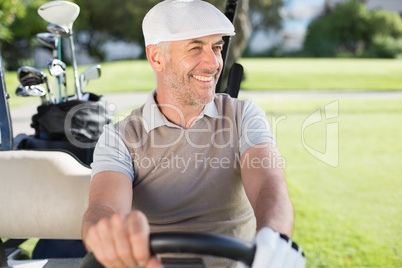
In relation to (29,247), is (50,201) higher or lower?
higher

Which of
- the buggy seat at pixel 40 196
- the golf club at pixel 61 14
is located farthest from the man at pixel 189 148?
the golf club at pixel 61 14

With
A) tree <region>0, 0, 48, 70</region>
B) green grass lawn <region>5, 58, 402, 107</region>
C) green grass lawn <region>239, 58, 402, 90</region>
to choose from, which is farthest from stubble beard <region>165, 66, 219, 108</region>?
tree <region>0, 0, 48, 70</region>

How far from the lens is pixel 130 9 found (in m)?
20.9

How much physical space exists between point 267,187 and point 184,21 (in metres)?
0.62

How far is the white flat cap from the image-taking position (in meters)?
1.49

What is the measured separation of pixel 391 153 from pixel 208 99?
4.66 meters

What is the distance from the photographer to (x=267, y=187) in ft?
4.81

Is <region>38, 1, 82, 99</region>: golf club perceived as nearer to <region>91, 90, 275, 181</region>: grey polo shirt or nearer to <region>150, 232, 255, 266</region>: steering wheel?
<region>91, 90, 275, 181</region>: grey polo shirt

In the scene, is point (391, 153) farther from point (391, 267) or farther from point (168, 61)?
point (168, 61)

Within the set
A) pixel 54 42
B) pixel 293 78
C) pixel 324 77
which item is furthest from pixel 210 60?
pixel 324 77

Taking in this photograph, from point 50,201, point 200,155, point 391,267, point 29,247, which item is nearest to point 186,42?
point 200,155

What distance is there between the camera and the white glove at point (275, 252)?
101cm

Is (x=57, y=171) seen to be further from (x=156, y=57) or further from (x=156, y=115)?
(x=156, y=57)

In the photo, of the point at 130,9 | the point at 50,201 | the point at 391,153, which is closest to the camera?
the point at 50,201
